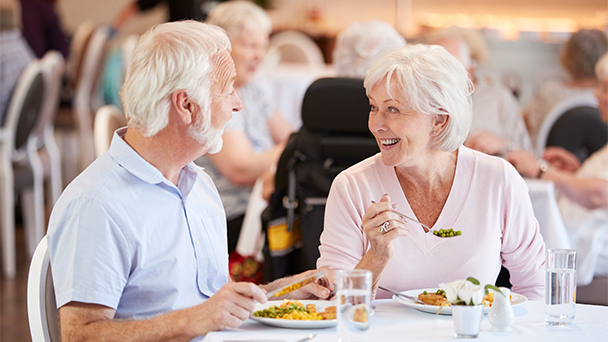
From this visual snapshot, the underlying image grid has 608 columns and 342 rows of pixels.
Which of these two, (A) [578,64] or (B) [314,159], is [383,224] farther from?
(A) [578,64]

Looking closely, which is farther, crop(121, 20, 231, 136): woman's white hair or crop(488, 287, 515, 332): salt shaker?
crop(121, 20, 231, 136): woman's white hair

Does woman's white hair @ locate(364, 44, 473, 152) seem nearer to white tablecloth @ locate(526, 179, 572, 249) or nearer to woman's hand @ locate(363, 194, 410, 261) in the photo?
woman's hand @ locate(363, 194, 410, 261)

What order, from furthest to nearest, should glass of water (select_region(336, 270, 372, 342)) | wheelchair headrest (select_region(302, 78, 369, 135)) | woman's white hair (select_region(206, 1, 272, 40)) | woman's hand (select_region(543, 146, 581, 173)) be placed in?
1. woman's white hair (select_region(206, 1, 272, 40))
2. woman's hand (select_region(543, 146, 581, 173))
3. wheelchair headrest (select_region(302, 78, 369, 135))
4. glass of water (select_region(336, 270, 372, 342))

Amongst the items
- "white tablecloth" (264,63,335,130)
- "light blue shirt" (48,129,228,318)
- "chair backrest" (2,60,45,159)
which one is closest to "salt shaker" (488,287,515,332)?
"light blue shirt" (48,129,228,318)

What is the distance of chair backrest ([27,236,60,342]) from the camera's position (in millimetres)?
1314

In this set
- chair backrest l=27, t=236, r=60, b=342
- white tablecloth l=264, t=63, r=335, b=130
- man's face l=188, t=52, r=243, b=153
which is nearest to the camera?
chair backrest l=27, t=236, r=60, b=342

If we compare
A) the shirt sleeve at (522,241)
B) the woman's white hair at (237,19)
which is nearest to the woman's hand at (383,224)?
the shirt sleeve at (522,241)

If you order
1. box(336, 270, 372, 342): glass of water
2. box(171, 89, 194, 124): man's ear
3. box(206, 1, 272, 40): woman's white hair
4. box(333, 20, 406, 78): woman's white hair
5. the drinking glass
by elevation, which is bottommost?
the drinking glass

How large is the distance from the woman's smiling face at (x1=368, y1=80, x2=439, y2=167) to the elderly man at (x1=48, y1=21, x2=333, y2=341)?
1.12ft

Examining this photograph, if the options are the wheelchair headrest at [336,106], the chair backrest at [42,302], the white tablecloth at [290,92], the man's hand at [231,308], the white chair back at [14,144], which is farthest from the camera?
the white tablecloth at [290,92]

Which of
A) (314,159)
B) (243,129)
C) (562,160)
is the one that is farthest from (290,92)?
(314,159)

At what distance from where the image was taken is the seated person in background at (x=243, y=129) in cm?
306

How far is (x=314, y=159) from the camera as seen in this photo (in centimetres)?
243

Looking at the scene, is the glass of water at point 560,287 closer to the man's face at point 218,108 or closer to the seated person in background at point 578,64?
the man's face at point 218,108
